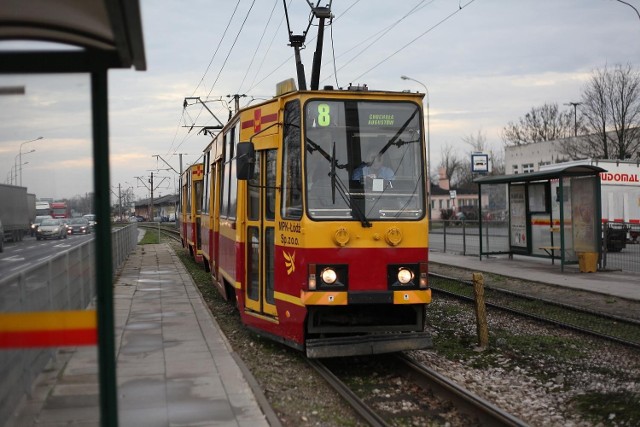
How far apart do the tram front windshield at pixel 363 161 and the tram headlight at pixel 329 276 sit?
590 millimetres

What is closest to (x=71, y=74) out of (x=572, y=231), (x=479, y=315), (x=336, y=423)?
(x=336, y=423)

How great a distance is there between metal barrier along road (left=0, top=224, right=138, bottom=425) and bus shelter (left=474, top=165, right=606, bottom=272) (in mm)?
13256

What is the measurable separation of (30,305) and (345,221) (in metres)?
3.47

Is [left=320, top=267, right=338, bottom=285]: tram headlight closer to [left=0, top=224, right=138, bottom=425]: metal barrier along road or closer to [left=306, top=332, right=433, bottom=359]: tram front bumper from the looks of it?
[left=306, top=332, right=433, bottom=359]: tram front bumper

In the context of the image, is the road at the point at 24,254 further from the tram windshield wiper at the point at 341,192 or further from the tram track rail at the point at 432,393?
the tram track rail at the point at 432,393

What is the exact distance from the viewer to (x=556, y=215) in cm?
2036

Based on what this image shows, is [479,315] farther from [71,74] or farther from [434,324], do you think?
[71,74]

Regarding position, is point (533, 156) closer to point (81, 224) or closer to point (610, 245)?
point (610, 245)

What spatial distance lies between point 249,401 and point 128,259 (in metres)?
21.3

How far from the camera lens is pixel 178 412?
20.0 ft

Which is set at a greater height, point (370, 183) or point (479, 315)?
point (370, 183)

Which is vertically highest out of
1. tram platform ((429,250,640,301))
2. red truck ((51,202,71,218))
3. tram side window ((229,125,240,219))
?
tram side window ((229,125,240,219))

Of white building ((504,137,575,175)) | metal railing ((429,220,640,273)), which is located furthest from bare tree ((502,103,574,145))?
metal railing ((429,220,640,273))

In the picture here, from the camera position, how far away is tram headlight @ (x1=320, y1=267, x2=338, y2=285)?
7676 millimetres
